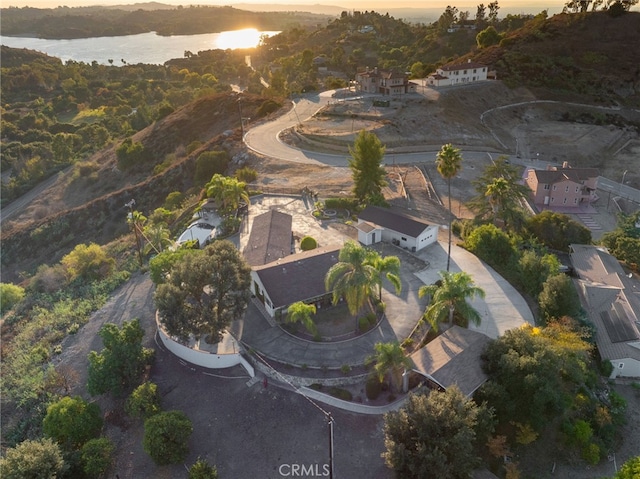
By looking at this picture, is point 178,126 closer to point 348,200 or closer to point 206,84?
point 348,200

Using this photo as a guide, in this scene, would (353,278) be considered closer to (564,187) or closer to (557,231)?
(557,231)

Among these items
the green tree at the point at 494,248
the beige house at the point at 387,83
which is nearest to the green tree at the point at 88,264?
the green tree at the point at 494,248

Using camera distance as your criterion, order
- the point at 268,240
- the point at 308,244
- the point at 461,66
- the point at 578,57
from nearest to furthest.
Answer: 1. the point at 268,240
2. the point at 308,244
3. the point at 461,66
4. the point at 578,57

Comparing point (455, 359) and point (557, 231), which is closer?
point (455, 359)

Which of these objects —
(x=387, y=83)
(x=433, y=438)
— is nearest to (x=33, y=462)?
(x=433, y=438)

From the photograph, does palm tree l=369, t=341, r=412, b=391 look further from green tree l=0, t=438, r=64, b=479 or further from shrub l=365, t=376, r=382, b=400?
green tree l=0, t=438, r=64, b=479

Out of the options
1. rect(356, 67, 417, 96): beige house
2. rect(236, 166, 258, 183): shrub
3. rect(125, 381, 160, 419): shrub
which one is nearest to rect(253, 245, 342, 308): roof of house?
rect(125, 381, 160, 419): shrub

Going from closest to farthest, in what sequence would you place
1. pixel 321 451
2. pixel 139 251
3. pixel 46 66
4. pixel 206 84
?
pixel 321 451, pixel 139 251, pixel 206 84, pixel 46 66

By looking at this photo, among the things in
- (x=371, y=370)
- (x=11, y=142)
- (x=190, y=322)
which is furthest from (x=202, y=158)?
(x=11, y=142)
